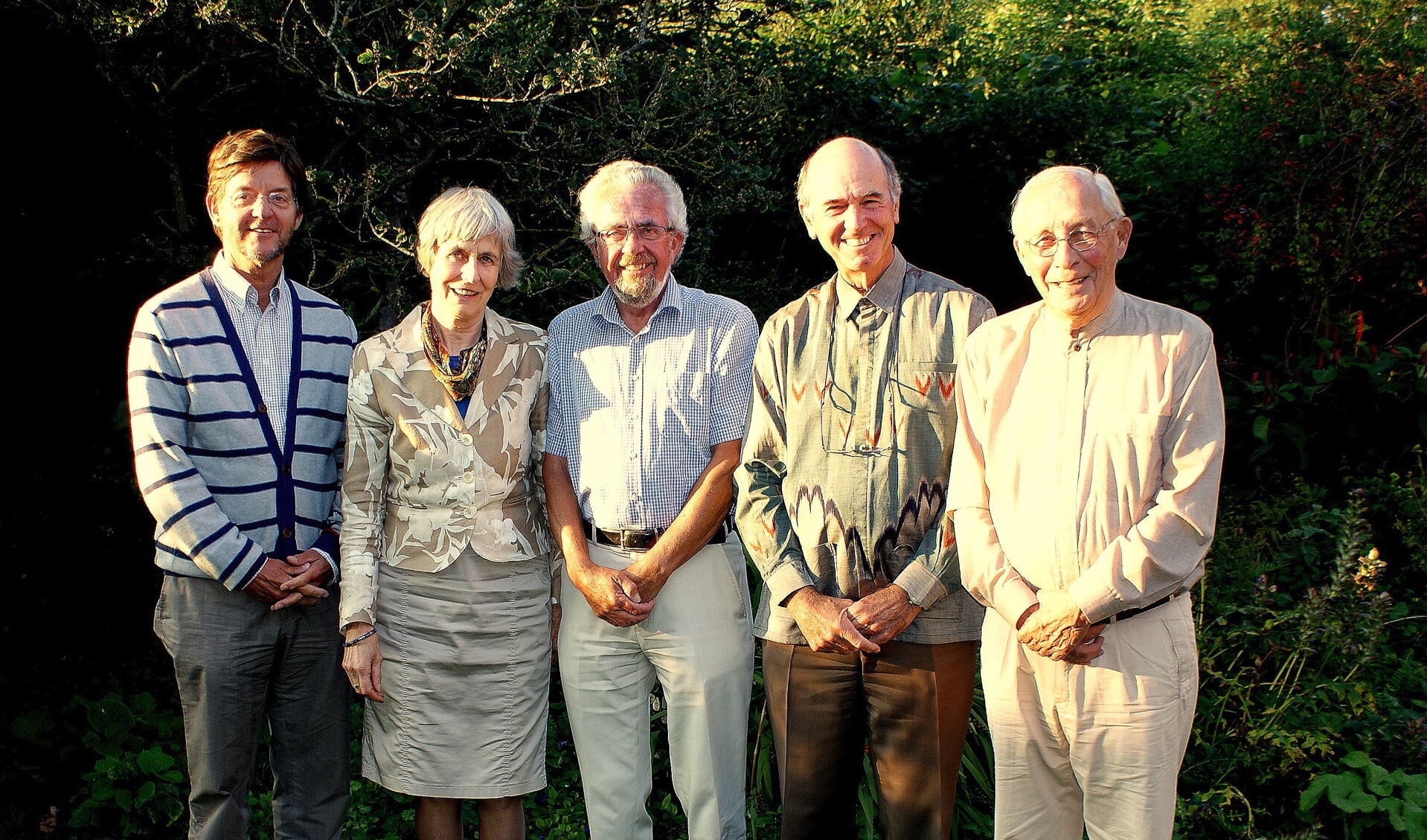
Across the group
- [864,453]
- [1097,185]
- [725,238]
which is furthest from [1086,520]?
[725,238]

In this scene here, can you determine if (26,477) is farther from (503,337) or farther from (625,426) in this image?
(625,426)

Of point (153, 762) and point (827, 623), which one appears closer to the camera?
point (827, 623)

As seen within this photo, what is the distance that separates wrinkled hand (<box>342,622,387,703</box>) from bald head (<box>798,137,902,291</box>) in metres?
1.64

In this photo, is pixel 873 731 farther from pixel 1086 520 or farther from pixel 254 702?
pixel 254 702

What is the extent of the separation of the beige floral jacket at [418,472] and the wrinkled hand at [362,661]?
5cm

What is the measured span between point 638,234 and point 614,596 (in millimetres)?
1020

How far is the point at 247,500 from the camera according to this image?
3.08m

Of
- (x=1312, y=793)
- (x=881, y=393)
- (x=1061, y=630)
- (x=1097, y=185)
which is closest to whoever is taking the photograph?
(x=1061, y=630)

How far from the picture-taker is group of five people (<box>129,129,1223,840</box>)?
2.69m

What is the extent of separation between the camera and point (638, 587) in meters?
3.08

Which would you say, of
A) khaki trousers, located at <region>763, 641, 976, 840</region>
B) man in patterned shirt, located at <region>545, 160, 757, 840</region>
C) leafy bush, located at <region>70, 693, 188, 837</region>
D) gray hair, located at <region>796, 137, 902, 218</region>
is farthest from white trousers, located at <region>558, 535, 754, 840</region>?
leafy bush, located at <region>70, 693, 188, 837</region>

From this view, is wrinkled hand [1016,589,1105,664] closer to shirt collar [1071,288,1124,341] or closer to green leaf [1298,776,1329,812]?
shirt collar [1071,288,1124,341]

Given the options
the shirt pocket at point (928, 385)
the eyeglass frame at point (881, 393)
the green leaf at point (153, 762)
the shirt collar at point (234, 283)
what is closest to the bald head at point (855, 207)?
the eyeglass frame at point (881, 393)

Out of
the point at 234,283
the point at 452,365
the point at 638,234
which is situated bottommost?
the point at 452,365
